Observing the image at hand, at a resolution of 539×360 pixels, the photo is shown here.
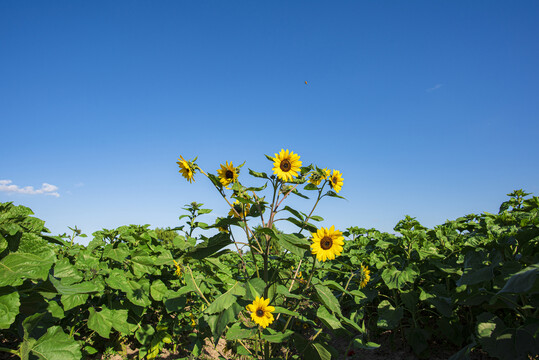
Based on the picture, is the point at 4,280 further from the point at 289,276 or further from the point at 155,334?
the point at 155,334

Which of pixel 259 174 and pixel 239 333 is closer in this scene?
pixel 239 333

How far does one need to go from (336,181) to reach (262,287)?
1.14m

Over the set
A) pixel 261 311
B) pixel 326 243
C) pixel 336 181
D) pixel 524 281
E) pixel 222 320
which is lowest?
pixel 222 320

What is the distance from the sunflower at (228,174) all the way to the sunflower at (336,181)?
845 mm

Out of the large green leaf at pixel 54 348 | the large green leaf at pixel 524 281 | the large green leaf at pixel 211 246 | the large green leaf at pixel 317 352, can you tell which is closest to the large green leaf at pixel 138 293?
the large green leaf at pixel 54 348

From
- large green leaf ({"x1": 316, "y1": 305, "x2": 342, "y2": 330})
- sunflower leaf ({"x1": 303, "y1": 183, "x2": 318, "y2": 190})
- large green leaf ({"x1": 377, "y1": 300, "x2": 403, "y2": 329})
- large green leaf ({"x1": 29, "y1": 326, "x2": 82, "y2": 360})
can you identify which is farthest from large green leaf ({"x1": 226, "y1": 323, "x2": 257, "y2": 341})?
large green leaf ({"x1": 377, "y1": 300, "x2": 403, "y2": 329})

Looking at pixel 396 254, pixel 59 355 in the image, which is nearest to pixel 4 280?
pixel 59 355

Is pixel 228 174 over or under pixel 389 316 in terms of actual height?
over

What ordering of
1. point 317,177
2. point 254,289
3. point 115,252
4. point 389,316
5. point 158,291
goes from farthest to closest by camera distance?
A: point 158,291
point 389,316
point 115,252
point 317,177
point 254,289

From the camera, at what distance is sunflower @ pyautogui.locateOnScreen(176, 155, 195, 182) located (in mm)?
2867

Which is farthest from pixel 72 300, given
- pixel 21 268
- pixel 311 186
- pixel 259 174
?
pixel 311 186

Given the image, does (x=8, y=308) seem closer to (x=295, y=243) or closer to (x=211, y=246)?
(x=211, y=246)

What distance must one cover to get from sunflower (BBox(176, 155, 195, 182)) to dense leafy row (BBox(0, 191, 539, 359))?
49 cm

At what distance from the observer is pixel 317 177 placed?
2.88m
